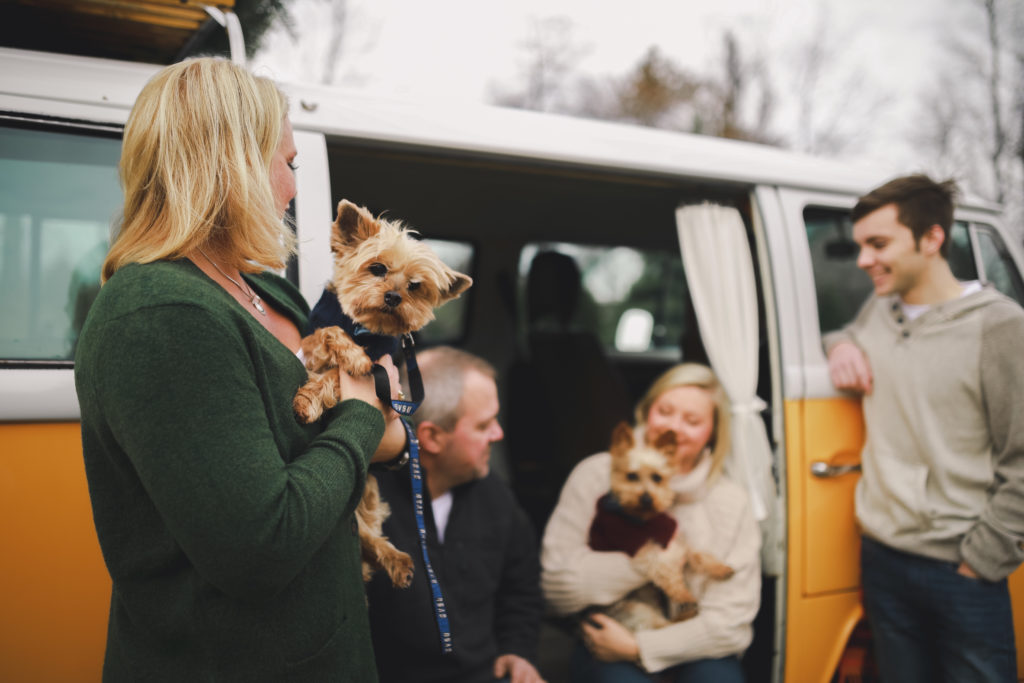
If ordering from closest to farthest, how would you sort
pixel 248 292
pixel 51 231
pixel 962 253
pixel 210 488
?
pixel 210 488 < pixel 248 292 < pixel 51 231 < pixel 962 253

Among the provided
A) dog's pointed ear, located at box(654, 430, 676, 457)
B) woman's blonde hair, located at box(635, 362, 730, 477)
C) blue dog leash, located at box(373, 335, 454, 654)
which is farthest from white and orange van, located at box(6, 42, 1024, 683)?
blue dog leash, located at box(373, 335, 454, 654)

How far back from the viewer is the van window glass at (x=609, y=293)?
4629 mm

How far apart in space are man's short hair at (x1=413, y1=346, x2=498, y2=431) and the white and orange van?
637mm

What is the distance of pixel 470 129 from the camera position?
2.24 metres

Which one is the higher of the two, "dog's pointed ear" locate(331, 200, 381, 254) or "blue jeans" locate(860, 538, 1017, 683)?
"dog's pointed ear" locate(331, 200, 381, 254)

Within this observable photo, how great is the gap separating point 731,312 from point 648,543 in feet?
3.37

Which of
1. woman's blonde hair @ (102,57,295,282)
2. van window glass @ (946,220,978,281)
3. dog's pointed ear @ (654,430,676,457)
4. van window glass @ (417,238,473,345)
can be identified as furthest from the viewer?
van window glass @ (417,238,473,345)

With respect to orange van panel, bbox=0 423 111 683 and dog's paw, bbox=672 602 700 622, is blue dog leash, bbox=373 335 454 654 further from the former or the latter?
dog's paw, bbox=672 602 700 622

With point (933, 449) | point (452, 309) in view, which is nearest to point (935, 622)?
point (933, 449)

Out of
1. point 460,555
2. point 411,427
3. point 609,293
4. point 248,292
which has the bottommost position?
point 460,555

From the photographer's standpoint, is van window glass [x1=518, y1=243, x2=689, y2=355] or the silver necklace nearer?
the silver necklace

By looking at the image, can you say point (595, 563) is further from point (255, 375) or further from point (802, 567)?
point (255, 375)

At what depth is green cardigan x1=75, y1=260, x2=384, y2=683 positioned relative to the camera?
39.6 inches

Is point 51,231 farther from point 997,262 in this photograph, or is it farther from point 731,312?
point 997,262
